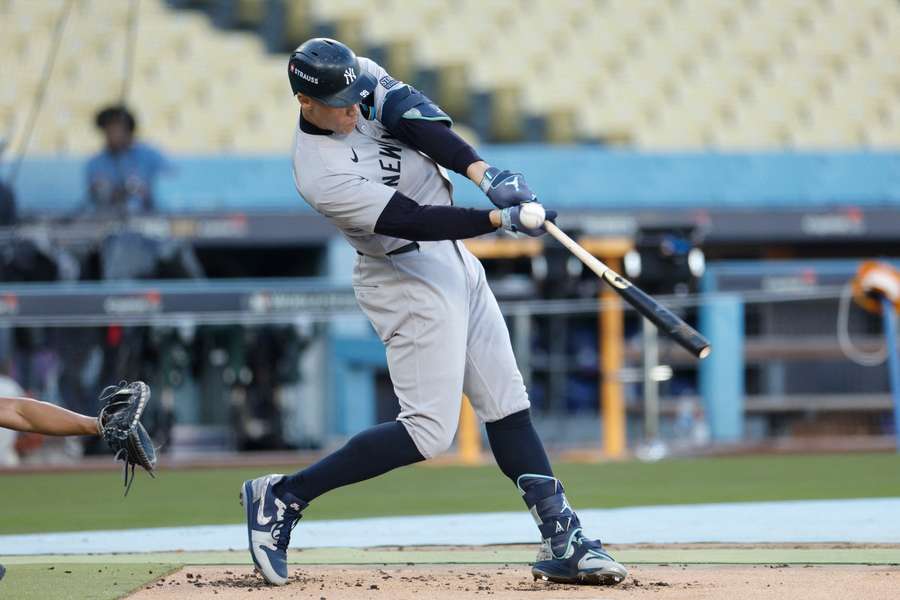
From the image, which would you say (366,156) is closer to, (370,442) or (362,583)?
(370,442)

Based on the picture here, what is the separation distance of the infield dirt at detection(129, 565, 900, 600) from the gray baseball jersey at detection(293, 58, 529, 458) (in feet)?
1.30

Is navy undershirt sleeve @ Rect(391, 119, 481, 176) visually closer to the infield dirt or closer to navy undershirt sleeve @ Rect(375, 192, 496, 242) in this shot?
navy undershirt sleeve @ Rect(375, 192, 496, 242)

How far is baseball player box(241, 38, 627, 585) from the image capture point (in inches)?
155

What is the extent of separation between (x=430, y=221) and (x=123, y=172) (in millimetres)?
7571

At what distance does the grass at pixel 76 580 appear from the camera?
383 cm

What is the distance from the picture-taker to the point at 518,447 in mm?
4211

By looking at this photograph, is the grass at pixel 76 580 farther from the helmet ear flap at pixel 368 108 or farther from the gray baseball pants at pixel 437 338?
the helmet ear flap at pixel 368 108

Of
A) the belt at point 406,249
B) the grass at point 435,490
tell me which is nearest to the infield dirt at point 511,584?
the belt at point 406,249

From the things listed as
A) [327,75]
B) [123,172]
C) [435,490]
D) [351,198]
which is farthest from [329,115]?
[123,172]

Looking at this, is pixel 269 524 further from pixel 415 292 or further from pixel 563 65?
pixel 563 65

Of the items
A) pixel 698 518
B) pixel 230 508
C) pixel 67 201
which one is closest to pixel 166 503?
pixel 230 508

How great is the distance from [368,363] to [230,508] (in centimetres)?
386

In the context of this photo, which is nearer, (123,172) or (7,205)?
(7,205)

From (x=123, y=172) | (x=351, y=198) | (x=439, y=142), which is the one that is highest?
(x=123, y=172)
